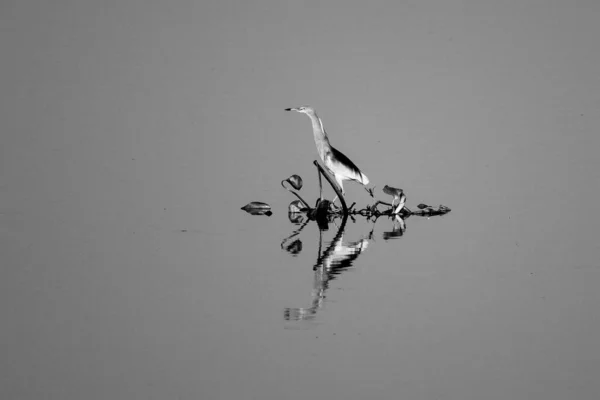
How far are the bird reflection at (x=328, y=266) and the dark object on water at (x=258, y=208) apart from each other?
209cm

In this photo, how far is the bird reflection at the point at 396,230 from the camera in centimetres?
1363

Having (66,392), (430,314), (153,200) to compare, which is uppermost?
(153,200)

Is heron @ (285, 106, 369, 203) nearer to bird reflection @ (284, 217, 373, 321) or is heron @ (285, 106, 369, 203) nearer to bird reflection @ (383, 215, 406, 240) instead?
bird reflection @ (383, 215, 406, 240)

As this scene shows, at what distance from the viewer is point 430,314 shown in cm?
905

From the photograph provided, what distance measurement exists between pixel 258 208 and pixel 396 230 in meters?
2.78

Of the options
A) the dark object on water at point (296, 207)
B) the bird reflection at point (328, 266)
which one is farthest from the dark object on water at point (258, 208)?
the bird reflection at point (328, 266)

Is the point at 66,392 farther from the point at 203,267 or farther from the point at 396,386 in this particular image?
the point at 203,267

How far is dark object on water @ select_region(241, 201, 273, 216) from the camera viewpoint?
52.9ft

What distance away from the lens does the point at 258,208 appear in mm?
16141

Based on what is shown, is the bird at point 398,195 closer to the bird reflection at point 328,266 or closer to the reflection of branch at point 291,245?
the bird reflection at point 328,266

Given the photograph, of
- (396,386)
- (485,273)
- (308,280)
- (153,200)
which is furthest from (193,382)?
(153,200)

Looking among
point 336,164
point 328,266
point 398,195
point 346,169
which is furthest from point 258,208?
point 328,266

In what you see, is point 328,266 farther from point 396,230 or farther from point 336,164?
point 336,164

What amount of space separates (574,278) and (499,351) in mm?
3005
